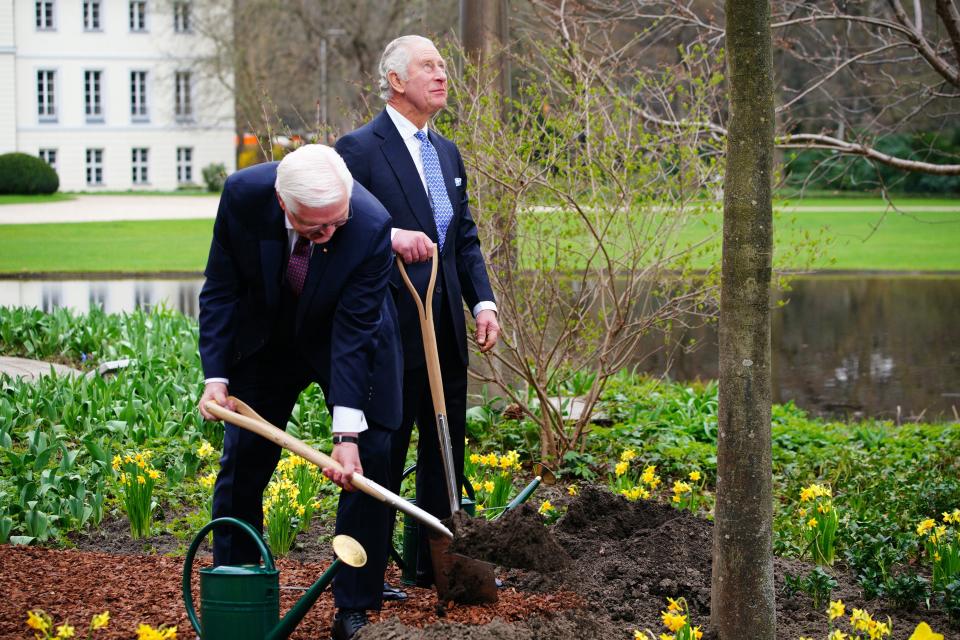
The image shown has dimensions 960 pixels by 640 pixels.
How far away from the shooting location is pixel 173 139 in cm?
4775

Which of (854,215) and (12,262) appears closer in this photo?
(12,262)

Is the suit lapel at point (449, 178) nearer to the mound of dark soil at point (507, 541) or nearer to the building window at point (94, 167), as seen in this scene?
the mound of dark soil at point (507, 541)

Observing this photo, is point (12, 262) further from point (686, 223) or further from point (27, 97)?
point (27, 97)

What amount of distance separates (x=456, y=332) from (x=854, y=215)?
91.5ft

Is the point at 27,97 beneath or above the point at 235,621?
above

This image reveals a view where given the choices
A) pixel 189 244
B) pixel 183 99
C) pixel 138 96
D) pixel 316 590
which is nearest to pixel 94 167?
pixel 138 96

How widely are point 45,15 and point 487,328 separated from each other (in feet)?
156

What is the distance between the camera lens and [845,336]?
13141 mm

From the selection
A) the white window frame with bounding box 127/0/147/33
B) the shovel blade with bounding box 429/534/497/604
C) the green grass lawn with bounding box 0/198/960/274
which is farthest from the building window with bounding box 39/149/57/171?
the shovel blade with bounding box 429/534/497/604

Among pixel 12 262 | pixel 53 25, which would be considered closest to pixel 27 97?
pixel 53 25

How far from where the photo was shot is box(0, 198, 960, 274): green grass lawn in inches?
762

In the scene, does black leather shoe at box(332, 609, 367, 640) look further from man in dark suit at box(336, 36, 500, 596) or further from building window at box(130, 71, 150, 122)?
building window at box(130, 71, 150, 122)

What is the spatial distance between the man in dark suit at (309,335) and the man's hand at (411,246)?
293 millimetres

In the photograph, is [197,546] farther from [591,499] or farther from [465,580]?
[591,499]
